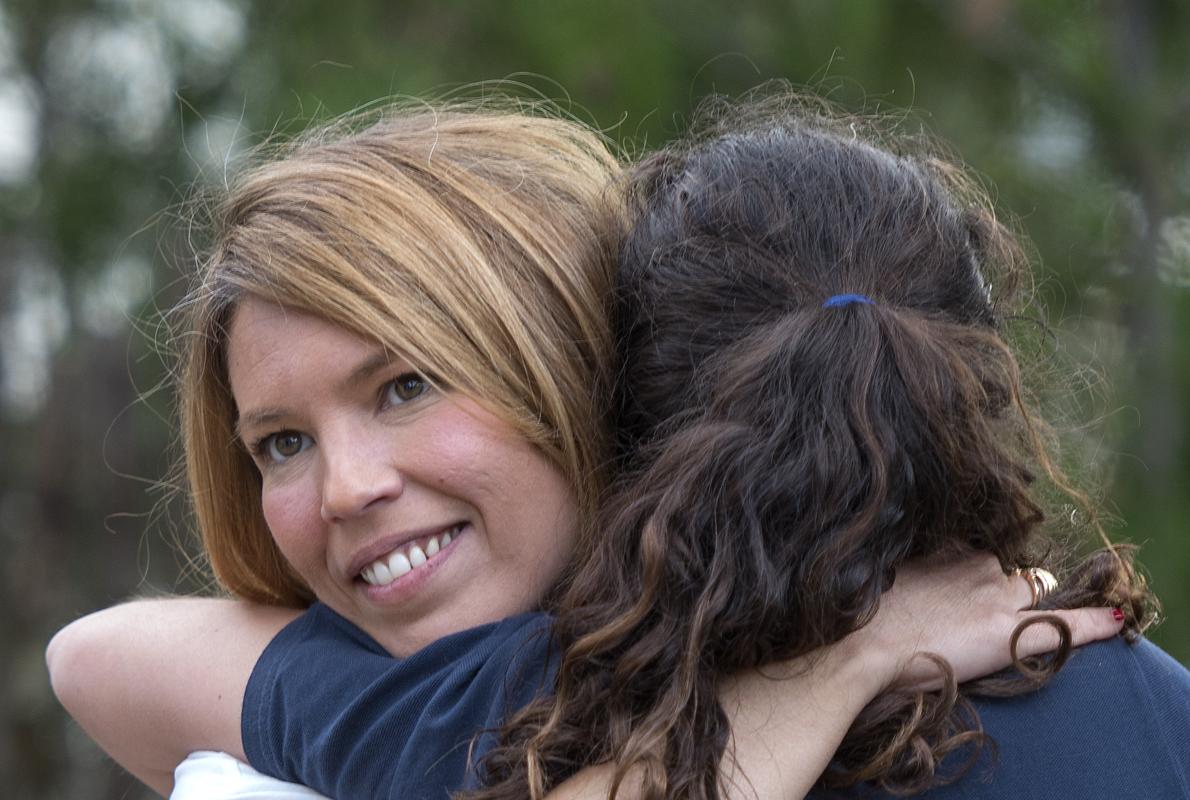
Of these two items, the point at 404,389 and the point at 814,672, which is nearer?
the point at 814,672

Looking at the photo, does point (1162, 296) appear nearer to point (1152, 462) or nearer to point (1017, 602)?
point (1152, 462)

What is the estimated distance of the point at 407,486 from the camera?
5.66ft

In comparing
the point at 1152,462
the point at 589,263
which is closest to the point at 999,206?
the point at 1152,462

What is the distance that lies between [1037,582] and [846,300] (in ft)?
1.30

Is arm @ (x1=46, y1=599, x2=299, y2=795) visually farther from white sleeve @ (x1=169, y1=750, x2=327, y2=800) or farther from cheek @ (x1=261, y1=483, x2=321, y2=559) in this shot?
cheek @ (x1=261, y1=483, x2=321, y2=559)

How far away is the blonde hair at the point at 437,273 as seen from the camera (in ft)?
5.67

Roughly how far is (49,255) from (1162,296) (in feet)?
10.7

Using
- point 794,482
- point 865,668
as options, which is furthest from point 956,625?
point 794,482

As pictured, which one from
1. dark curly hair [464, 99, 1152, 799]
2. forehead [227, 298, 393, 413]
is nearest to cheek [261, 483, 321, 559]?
forehead [227, 298, 393, 413]

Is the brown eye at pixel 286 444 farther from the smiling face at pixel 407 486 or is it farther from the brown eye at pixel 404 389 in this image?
the brown eye at pixel 404 389

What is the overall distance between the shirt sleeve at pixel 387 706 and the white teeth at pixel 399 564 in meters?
0.10

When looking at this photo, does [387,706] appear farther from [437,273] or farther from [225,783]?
[437,273]

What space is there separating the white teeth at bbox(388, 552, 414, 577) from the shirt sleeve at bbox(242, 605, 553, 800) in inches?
3.9

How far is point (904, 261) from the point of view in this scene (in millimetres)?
1663
